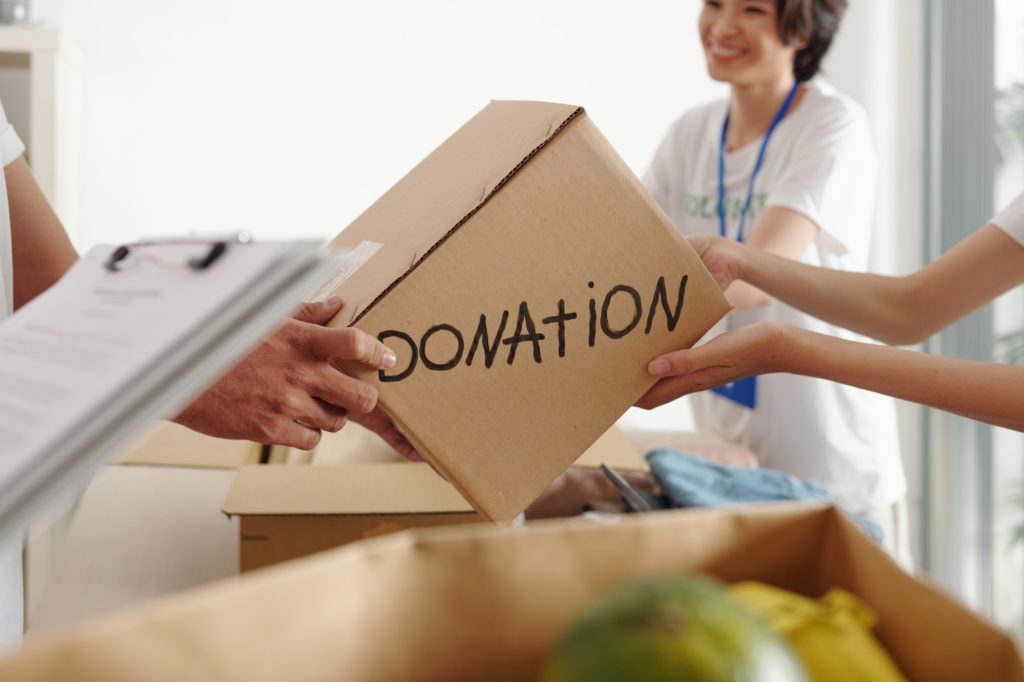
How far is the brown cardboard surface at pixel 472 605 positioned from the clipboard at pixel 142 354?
0.29 feet

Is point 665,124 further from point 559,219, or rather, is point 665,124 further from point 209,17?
point 559,219

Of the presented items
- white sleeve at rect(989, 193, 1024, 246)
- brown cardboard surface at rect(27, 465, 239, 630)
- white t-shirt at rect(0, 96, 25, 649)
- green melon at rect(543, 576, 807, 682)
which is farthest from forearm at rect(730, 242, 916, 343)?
green melon at rect(543, 576, 807, 682)

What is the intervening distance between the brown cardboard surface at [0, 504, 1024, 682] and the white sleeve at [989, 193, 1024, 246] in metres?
1.02

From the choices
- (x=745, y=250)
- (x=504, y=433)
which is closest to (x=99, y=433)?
(x=504, y=433)

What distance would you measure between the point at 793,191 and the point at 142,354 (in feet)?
5.20

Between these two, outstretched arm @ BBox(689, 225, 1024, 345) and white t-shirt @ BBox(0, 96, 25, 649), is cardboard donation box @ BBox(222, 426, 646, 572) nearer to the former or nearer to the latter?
white t-shirt @ BBox(0, 96, 25, 649)

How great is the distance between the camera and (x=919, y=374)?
42.4 inches

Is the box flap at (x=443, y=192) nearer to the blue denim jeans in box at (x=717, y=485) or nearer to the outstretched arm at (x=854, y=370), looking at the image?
the outstretched arm at (x=854, y=370)

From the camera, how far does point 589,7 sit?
10.5 feet

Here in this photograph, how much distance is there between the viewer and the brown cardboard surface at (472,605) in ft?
1.14

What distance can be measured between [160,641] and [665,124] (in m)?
3.07

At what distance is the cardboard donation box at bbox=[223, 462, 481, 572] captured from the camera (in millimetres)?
1139

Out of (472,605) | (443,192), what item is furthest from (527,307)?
(472,605)

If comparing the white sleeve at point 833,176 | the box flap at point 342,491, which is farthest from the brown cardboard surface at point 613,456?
the white sleeve at point 833,176
